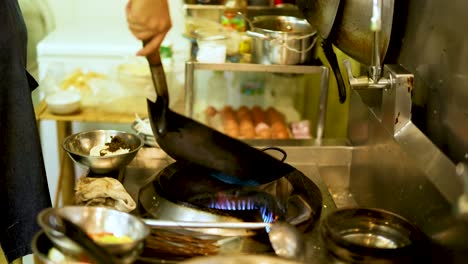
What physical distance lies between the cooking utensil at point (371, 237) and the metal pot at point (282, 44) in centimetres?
104

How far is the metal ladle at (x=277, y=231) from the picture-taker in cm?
108

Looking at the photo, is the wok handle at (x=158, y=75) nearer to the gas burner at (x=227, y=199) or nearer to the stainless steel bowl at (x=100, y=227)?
the gas burner at (x=227, y=199)

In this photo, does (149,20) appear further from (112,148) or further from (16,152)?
(16,152)

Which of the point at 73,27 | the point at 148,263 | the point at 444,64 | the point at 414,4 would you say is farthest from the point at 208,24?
the point at 148,263

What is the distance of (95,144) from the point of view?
152cm

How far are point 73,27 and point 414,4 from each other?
82.2 inches

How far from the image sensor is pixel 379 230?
3.73 feet

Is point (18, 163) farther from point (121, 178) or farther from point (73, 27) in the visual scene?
point (73, 27)

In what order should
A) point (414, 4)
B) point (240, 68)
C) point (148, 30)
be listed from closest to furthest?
1. point (148, 30)
2. point (414, 4)
3. point (240, 68)

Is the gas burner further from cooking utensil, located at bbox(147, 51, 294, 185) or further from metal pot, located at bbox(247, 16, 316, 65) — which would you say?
metal pot, located at bbox(247, 16, 316, 65)

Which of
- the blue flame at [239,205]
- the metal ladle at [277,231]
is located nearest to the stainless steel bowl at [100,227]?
the metal ladle at [277,231]

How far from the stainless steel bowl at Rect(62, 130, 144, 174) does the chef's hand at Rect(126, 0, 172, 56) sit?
322 mm

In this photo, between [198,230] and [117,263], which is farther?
[198,230]

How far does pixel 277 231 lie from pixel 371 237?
6.8 inches
